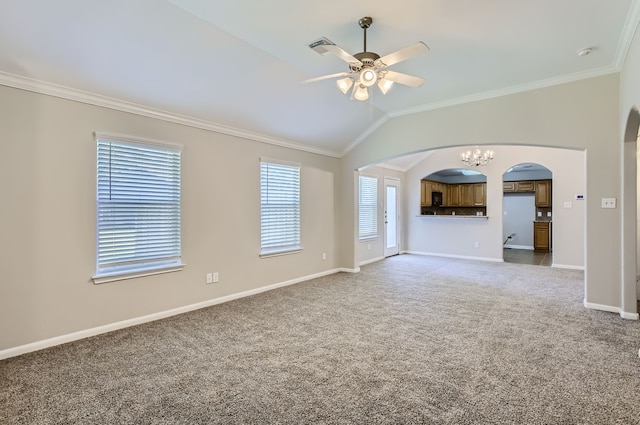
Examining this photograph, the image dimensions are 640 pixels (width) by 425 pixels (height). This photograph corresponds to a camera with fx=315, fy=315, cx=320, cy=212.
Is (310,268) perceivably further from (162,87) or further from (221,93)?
(162,87)

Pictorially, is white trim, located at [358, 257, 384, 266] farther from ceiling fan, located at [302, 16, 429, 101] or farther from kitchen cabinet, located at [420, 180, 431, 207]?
ceiling fan, located at [302, 16, 429, 101]

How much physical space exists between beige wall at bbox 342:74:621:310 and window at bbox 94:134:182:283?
167 inches

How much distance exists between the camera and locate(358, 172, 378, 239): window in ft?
24.6

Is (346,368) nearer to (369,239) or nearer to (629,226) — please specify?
(629,226)

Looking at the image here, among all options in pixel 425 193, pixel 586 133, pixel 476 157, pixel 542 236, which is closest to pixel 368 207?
pixel 425 193

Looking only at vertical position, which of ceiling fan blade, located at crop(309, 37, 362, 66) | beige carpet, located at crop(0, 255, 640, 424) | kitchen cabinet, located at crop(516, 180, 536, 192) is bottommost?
beige carpet, located at crop(0, 255, 640, 424)

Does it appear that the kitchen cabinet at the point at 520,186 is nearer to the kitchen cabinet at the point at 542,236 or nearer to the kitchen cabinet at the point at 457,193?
the kitchen cabinet at the point at 457,193

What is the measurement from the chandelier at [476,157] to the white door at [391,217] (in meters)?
1.85

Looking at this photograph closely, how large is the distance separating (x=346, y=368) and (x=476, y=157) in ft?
21.7

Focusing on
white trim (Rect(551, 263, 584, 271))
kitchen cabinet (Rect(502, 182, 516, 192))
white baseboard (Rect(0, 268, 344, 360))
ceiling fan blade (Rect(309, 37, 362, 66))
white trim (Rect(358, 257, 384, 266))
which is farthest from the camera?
kitchen cabinet (Rect(502, 182, 516, 192))

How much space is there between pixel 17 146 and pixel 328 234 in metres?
4.70

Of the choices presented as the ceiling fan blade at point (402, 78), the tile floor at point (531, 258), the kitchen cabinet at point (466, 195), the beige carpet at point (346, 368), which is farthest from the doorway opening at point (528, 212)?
the ceiling fan blade at point (402, 78)

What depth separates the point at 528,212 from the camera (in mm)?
10414

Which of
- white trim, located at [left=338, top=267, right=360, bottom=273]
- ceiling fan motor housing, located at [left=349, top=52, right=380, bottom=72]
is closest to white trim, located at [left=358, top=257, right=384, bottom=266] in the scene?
white trim, located at [left=338, top=267, right=360, bottom=273]
